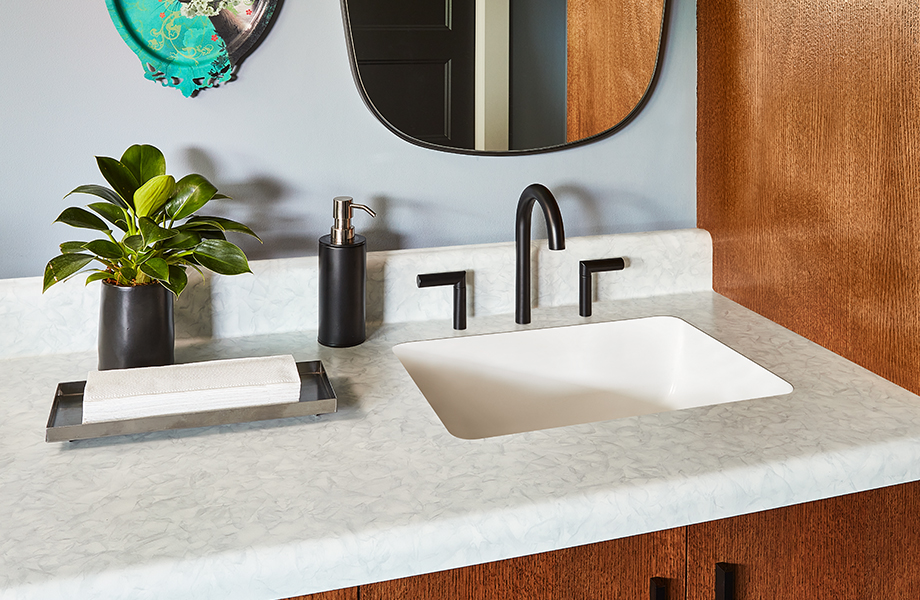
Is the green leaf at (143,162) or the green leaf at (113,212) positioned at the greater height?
the green leaf at (143,162)

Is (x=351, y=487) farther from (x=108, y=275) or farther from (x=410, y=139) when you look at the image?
(x=410, y=139)

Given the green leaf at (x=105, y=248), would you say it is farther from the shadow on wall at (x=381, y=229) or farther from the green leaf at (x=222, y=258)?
the shadow on wall at (x=381, y=229)

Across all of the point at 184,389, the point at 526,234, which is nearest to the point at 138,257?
the point at 184,389

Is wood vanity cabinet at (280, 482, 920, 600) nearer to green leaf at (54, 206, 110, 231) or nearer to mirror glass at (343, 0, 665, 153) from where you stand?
green leaf at (54, 206, 110, 231)

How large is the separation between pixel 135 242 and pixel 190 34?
413 millimetres

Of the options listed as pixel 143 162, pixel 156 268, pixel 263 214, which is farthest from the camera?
pixel 263 214

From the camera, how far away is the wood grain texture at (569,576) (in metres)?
0.85

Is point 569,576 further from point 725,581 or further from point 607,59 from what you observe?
point 607,59

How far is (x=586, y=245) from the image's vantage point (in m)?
1.46

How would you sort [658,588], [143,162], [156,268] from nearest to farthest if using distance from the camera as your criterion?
1. [658,588]
2. [156,268]
3. [143,162]

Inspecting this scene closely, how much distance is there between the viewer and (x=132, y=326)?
1.10m

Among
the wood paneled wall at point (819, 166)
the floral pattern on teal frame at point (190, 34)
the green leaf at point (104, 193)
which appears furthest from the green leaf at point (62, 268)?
the wood paneled wall at point (819, 166)

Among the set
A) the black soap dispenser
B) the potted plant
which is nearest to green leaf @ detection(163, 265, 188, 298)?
the potted plant

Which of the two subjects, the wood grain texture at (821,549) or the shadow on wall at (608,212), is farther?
the shadow on wall at (608,212)
